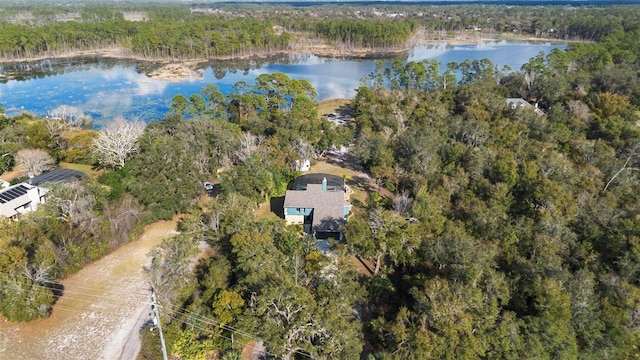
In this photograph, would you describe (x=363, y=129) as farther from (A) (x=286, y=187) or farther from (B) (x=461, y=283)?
(B) (x=461, y=283)

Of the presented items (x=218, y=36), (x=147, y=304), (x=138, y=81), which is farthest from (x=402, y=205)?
(x=218, y=36)

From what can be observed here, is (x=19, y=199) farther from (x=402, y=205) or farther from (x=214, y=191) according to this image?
(x=402, y=205)

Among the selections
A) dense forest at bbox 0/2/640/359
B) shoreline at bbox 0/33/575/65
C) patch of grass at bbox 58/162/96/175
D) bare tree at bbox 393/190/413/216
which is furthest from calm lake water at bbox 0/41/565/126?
bare tree at bbox 393/190/413/216

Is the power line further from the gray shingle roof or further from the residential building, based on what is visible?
the gray shingle roof

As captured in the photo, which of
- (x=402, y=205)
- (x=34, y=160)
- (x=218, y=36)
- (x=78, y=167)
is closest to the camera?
(x=402, y=205)

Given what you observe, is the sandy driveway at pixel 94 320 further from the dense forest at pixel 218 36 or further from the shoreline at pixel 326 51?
the dense forest at pixel 218 36

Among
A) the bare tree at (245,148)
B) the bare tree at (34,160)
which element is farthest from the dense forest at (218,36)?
the bare tree at (245,148)
